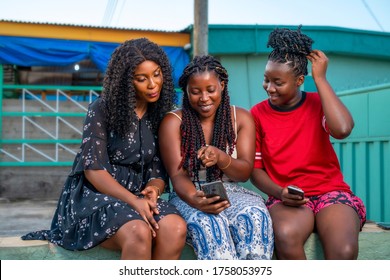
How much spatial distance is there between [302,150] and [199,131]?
0.61 meters

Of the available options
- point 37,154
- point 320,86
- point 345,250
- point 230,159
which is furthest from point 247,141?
point 37,154

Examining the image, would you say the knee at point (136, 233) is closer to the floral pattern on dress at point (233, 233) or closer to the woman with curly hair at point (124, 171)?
the woman with curly hair at point (124, 171)

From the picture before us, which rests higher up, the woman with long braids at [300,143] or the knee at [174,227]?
the woman with long braids at [300,143]

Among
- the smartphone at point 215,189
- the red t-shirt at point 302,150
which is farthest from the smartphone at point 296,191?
the smartphone at point 215,189

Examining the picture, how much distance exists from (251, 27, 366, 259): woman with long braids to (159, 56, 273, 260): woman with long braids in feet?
0.40

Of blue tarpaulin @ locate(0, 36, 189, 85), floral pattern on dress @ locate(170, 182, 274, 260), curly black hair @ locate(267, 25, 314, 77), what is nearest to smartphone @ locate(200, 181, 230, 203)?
floral pattern on dress @ locate(170, 182, 274, 260)

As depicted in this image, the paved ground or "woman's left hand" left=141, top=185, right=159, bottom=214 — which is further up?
"woman's left hand" left=141, top=185, right=159, bottom=214

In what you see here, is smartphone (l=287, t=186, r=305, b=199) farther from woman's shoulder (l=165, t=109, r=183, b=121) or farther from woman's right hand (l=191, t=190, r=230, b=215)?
woman's shoulder (l=165, t=109, r=183, b=121)

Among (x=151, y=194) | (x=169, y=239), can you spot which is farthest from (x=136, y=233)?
(x=151, y=194)

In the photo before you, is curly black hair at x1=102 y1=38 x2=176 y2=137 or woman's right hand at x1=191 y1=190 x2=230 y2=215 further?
curly black hair at x1=102 y1=38 x2=176 y2=137

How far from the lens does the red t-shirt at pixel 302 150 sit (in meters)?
3.03

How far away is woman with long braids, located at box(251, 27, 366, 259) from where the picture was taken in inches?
112

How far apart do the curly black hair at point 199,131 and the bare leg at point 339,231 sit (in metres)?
0.65

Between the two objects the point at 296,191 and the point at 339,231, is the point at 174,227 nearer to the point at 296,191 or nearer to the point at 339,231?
the point at 296,191
